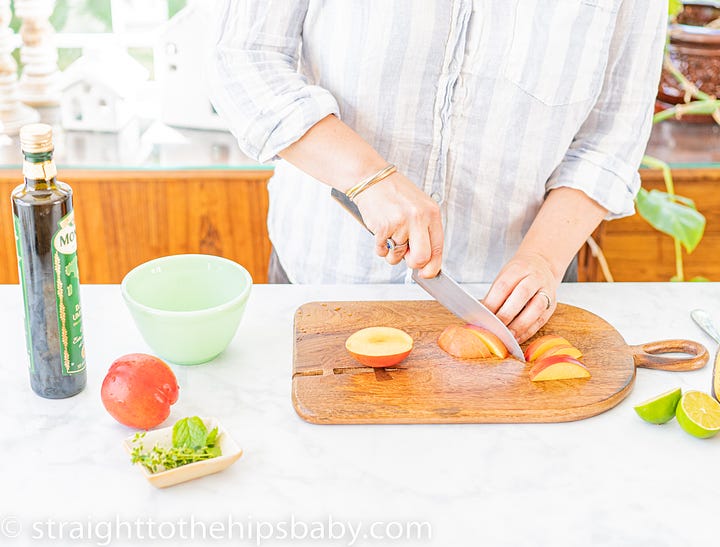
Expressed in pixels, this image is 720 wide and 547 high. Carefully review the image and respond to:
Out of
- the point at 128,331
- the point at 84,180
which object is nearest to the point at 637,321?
the point at 128,331

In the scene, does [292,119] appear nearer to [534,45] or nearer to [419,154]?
[419,154]

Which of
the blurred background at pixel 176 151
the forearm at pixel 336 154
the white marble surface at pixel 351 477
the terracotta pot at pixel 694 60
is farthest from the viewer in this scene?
the terracotta pot at pixel 694 60

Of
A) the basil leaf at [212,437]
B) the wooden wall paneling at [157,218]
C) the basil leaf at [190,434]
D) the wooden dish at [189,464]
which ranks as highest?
the basil leaf at [190,434]

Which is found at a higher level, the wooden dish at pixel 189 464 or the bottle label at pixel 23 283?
the bottle label at pixel 23 283

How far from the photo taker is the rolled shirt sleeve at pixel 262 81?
4.30 ft

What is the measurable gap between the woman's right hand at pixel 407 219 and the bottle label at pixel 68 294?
0.41 meters

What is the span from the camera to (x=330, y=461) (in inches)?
41.7

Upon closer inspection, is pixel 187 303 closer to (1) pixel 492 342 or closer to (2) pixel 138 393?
(2) pixel 138 393

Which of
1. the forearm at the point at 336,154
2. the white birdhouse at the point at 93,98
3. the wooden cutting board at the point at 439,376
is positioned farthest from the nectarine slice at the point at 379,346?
the white birdhouse at the point at 93,98

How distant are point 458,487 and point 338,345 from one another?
0.33 metres

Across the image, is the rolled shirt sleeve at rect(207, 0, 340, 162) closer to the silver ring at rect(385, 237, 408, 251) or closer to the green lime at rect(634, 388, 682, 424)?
the silver ring at rect(385, 237, 408, 251)

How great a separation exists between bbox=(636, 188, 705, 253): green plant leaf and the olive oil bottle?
1409mm

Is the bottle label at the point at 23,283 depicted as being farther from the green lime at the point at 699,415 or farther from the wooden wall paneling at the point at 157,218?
the wooden wall paneling at the point at 157,218

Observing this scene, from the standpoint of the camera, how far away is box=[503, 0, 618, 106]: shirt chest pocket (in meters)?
1.37
